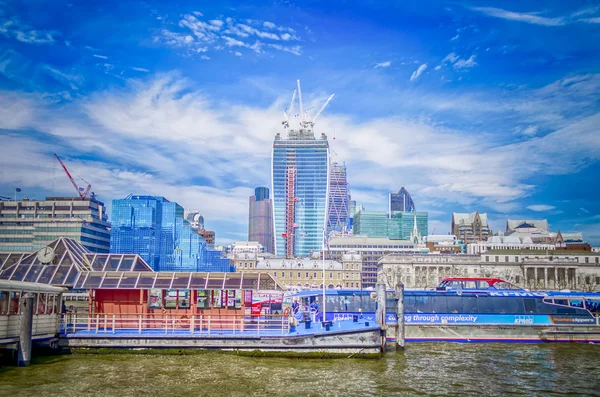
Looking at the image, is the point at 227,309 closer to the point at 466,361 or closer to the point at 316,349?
the point at 316,349

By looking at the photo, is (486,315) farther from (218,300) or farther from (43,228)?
(43,228)

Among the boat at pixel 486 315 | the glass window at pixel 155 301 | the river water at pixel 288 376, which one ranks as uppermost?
the glass window at pixel 155 301

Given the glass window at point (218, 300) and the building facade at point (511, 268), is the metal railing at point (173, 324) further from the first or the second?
the building facade at point (511, 268)

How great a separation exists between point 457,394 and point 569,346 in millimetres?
26416

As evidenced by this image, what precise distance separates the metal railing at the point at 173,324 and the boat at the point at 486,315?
47.0 feet

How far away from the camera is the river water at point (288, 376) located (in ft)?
106

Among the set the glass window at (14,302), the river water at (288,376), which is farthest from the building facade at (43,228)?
the river water at (288,376)

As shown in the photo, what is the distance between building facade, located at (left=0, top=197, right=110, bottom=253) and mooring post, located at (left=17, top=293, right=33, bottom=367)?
478 feet

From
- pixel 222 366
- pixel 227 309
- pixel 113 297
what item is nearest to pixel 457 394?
pixel 222 366

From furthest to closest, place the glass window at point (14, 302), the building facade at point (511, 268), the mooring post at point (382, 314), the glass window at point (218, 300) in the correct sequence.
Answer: the building facade at point (511, 268) < the glass window at point (218, 300) < the mooring post at point (382, 314) < the glass window at point (14, 302)

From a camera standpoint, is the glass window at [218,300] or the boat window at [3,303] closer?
the boat window at [3,303]

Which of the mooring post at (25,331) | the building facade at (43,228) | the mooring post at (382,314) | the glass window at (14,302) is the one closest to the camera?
the mooring post at (25,331)

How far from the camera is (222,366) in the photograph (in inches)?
1474

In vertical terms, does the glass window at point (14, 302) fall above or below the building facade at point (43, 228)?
below
